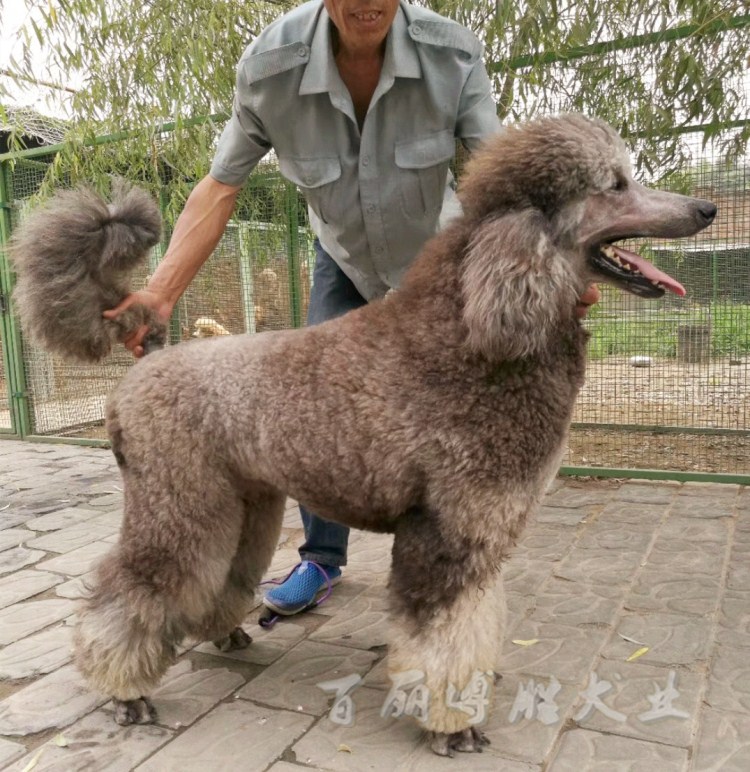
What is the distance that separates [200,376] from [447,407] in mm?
772

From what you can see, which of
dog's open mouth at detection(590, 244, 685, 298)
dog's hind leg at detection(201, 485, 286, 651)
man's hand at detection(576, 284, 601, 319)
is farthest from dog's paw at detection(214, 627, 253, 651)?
dog's open mouth at detection(590, 244, 685, 298)

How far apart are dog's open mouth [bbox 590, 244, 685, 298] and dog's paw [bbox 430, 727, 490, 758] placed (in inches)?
52.5

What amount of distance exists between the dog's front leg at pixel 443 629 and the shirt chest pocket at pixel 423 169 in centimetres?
123

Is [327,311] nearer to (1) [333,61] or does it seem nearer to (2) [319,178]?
(2) [319,178]

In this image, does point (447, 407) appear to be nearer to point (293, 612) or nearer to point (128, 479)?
point (128, 479)

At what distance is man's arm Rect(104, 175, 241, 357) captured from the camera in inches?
97.8

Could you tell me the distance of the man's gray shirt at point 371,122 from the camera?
8.20 feet

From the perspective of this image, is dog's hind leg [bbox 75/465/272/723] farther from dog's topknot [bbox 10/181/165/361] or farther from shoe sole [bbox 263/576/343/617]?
shoe sole [bbox 263/576/343/617]

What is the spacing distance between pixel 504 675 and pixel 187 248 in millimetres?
1887

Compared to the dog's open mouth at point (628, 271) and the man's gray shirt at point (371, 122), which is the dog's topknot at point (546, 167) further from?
the man's gray shirt at point (371, 122)

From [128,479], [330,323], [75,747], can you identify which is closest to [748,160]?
[330,323]

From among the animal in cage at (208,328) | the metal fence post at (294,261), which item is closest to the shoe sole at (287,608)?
the metal fence post at (294,261)

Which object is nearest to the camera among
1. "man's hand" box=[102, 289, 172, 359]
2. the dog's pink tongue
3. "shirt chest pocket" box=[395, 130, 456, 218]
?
the dog's pink tongue

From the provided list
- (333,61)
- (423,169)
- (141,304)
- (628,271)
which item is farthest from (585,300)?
(141,304)
